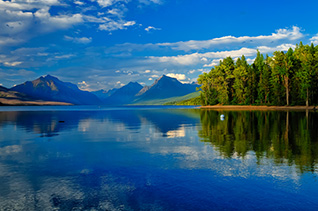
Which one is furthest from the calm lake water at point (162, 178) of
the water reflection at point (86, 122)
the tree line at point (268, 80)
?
the tree line at point (268, 80)

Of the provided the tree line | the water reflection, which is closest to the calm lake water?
the water reflection

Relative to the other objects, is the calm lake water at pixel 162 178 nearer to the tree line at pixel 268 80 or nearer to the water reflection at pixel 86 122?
the water reflection at pixel 86 122

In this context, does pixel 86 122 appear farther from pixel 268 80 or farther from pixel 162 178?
pixel 268 80

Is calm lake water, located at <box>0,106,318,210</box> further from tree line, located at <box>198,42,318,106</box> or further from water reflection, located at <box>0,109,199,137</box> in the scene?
tree line, located at <box>198,42,318,106</box>

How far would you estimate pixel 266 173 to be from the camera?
16.5 m

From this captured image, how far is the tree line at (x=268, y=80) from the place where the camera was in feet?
415

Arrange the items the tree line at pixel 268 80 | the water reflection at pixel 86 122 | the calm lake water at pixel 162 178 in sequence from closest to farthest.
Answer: the calm lake water at pixel 162 178 → the water reflection at pixel 86 122 → the tree line at pixel 268 80

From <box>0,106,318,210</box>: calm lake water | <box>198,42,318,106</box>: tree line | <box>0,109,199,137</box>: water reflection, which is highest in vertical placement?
<box>198,42,318,106</box>: tree line

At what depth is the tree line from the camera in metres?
127

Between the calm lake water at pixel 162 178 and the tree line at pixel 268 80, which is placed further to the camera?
the tree line at pixel 268 80

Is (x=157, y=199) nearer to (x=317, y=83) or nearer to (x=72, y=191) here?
(x=72, y=191)

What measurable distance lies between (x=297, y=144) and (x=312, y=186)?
14768 millimetres

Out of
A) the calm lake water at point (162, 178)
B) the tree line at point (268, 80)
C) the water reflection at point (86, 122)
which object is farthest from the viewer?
the tree line at point (268, 80)

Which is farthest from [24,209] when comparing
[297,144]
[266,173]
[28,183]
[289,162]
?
[297,144]
